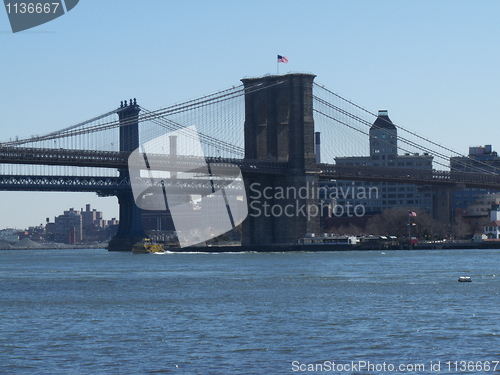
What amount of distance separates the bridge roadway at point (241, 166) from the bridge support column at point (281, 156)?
5.32ft

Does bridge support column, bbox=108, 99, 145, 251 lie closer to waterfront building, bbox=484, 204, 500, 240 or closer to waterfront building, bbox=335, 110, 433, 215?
waterfront building, bbox=335, 110, 433, 215

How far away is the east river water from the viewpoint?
2039cm

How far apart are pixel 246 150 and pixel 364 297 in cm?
5995

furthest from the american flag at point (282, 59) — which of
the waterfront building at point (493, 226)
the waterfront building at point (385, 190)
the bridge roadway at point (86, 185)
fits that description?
the waterfront building at point (385, 190)

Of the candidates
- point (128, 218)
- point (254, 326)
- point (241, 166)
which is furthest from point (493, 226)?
point (254, 326)

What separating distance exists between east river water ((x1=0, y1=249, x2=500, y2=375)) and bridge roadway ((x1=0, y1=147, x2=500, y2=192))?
1237 inches

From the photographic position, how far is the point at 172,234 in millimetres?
174250

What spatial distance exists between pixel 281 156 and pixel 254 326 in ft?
219

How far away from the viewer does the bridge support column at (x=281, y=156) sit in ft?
294

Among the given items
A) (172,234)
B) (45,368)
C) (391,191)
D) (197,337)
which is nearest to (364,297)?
(197,337)

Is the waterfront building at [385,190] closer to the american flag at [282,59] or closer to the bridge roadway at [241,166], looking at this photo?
the bridge roadway at [241,166]

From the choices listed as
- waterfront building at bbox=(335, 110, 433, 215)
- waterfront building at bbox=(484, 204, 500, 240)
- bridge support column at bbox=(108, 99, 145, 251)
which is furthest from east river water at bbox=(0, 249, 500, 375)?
waterfront building at bbox=(335, 110, 433, 215)

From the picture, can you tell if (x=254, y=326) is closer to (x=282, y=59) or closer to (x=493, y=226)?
(x=282, y=59)

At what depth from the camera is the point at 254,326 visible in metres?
26.4
